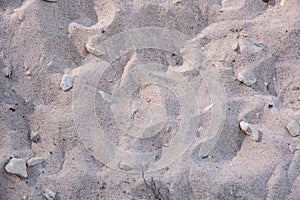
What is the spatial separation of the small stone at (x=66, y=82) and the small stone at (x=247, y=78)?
52 centimetres

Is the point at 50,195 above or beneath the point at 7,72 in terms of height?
beneath

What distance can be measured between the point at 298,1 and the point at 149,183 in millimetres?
798

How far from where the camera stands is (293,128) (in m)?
1.63

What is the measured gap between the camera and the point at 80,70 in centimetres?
164

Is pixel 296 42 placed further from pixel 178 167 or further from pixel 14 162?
pixel 14 162

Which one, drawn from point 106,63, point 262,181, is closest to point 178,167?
point 262,181

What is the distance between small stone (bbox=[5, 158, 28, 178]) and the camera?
1.49 meters

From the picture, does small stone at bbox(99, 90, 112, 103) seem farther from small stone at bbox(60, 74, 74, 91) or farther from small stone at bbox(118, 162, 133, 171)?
small stone at bbox(118, 162, 133, 171)

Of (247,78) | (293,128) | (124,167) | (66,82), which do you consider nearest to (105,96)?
(66,82)

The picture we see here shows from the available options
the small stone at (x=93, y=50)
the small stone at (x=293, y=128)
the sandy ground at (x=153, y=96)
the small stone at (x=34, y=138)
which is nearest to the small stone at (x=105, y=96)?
the sandy ground at (x=153, y=96)

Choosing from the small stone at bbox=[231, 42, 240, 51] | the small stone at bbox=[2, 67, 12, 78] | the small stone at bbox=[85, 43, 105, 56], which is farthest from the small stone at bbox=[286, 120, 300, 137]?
the small stone at bbox=[2, 67, 12, 78]

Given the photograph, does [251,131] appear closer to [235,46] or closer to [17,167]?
[235,46]

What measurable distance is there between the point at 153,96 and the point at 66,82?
0.27m

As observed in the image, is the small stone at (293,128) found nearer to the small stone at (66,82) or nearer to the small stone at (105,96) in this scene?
the small stone at (105,96)
